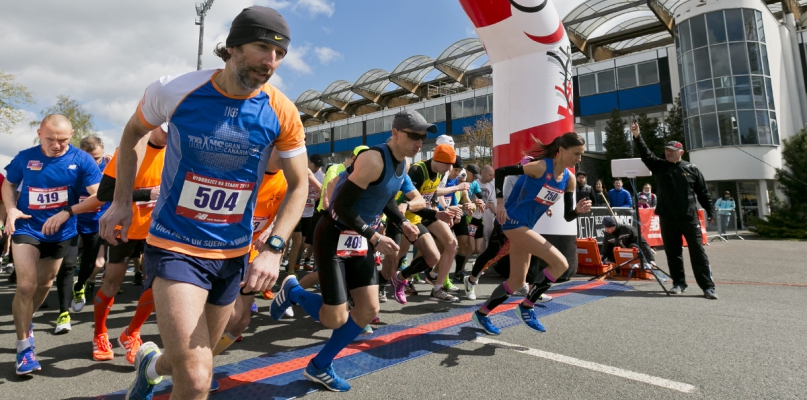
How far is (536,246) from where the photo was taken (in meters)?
4.17

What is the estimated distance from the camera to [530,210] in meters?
4.32

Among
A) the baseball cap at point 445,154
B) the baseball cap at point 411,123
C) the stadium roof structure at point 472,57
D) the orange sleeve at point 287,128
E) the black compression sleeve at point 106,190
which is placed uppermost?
the stadium roof structure at point 472,57

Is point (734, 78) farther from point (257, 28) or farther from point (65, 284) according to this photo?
point (65, 284)

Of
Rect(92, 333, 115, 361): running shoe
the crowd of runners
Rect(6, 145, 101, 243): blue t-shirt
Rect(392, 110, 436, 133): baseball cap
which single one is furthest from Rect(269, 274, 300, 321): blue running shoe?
Rect(6, 145, 101, 243): blue t-shirt

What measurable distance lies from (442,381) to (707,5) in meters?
27.6

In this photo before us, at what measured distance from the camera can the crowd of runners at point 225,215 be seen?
188cm

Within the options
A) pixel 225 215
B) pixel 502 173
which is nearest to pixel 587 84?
pixel 502 173

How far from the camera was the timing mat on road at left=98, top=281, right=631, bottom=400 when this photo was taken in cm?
279

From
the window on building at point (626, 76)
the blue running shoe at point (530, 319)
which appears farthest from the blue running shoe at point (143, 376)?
the window on building at point (626, 76)

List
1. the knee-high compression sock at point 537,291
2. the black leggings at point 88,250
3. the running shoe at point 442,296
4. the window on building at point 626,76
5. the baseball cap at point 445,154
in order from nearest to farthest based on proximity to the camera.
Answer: the knee-high compression sock at point 537,291, the black leggings at point 88,250, the baseball cap at point 445,154, the running shoe at point 442,296, the window on building at point 626,76

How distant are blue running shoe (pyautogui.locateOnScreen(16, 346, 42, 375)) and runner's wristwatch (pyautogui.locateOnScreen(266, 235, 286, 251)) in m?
2.53

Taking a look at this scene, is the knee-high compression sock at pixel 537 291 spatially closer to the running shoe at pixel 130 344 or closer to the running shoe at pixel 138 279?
the running shoe at pixel 130 344

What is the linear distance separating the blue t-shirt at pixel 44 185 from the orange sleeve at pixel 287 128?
2.63 meters

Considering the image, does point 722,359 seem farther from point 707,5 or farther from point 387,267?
point 707,5
